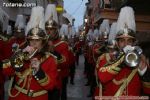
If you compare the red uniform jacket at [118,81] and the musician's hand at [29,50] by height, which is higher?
the musician's hand at [29,50]

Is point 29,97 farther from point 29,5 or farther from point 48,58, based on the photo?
point 29,5

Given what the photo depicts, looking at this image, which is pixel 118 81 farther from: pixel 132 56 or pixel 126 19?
pixel 126 19

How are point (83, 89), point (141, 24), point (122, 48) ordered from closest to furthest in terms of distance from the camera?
point (122, 48)
point (141, 24)
point (83, 89)

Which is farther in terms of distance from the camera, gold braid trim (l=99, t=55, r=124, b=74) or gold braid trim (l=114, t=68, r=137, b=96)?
gold braid trim (l=114, t=68, r=137, b=96)

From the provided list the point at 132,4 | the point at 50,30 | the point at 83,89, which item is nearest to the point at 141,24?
the point at 132,4

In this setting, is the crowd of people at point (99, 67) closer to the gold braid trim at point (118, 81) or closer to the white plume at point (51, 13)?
the gold braid trim at point (118, 81)

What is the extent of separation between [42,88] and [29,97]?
0.20m

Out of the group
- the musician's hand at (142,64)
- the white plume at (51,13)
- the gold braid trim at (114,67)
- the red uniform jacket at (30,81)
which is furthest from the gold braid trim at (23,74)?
the white plume at (51,13)

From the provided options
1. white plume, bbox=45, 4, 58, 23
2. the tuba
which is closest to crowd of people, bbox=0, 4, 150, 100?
the tuba

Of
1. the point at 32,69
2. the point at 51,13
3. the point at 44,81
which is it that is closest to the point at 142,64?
the point at 44,81

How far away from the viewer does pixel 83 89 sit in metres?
16.9

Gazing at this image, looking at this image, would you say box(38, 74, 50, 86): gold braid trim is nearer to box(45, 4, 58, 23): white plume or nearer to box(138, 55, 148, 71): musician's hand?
box(138, 55, 148, 71): musician's hand

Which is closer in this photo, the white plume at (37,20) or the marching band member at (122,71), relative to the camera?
the marching band member at (122,71)

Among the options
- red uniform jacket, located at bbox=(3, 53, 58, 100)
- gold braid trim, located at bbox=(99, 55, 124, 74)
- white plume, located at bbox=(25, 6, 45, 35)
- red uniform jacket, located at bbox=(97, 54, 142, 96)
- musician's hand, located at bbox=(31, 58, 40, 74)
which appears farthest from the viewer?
white plume, located at bbox=(25, 6, 45, 35)
